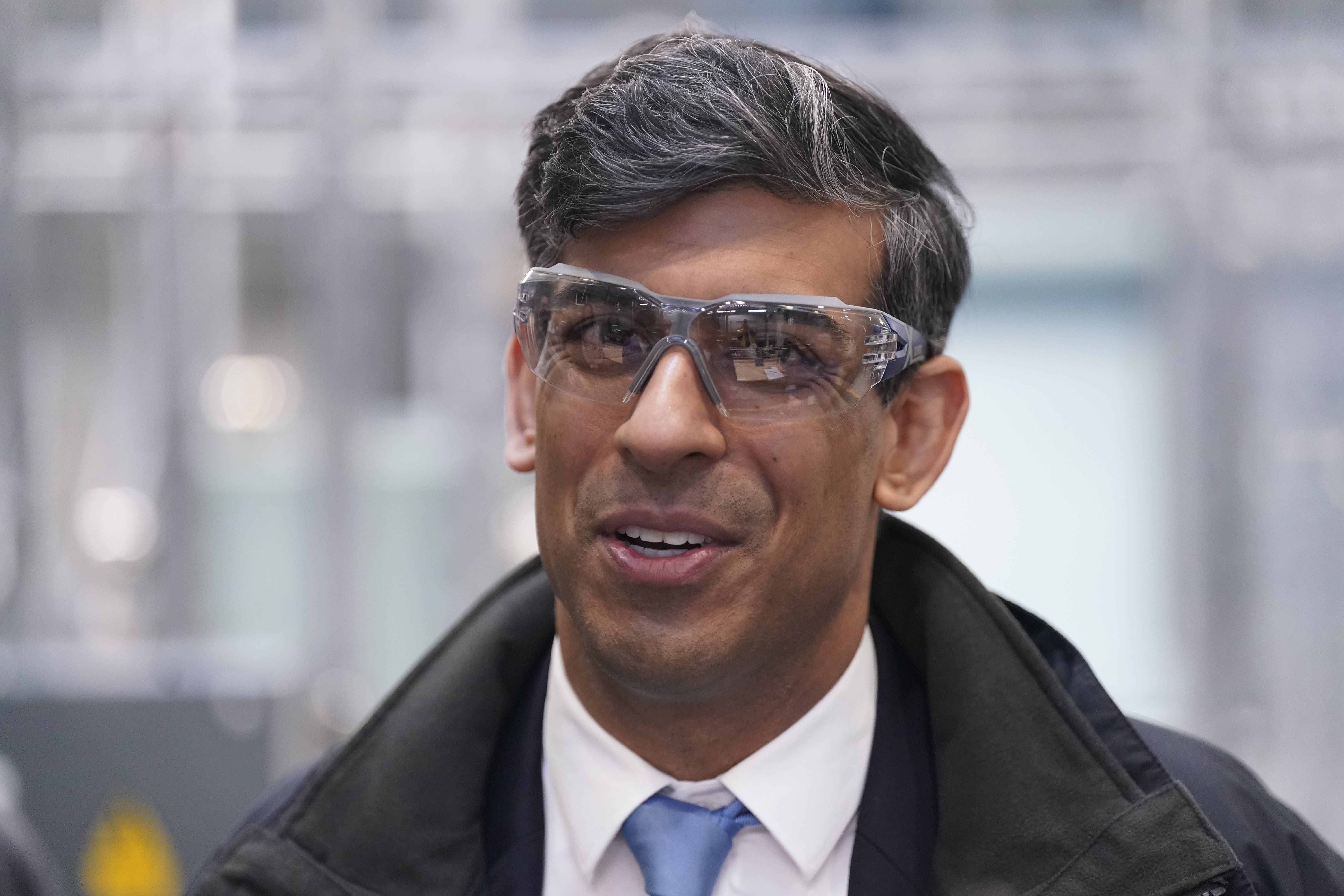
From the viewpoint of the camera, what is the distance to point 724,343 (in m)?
1.63

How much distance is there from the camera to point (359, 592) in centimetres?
528

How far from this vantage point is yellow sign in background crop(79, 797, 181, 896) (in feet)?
14.0

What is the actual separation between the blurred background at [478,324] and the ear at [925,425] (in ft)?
10.9

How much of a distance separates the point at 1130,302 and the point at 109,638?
4380 millimetres

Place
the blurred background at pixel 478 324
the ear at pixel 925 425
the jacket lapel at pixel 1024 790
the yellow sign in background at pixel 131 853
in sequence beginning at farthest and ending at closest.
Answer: the blurred background at pixel 478 324, the yellow sign in background at pixel 131 853, the ear at pixel 925 425, the jacket lapel at pixel 1024 790

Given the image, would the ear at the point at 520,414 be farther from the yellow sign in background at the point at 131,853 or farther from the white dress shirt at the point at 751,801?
the yellow sign in background at the point at 131,853

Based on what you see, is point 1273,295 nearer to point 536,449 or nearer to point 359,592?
point 359,592

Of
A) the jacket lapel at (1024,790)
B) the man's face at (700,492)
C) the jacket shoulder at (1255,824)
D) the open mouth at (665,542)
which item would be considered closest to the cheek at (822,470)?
the man's face at (700,492)

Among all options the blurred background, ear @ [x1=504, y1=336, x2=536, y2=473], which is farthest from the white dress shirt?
the blurred background

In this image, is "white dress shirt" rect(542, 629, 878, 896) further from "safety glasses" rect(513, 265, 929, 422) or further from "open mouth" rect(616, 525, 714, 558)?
"safety glasses" rect(513, 265, 929, 422)

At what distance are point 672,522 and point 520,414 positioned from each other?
419mm

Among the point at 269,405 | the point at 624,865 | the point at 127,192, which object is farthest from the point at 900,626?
the point at 127,192

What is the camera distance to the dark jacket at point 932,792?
162 cm

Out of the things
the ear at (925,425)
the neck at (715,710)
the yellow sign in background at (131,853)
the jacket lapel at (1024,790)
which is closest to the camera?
the jacket lapel at (1024,790)
